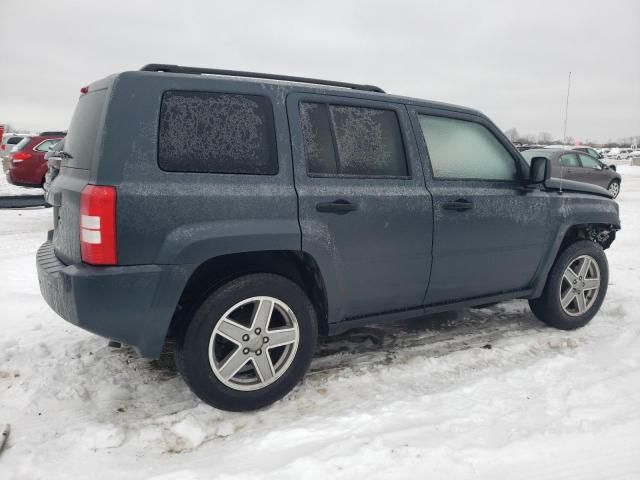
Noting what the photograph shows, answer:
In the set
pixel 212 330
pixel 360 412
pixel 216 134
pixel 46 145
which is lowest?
pixel 360 412

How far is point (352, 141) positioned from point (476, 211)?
3.56ft

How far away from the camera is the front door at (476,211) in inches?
133

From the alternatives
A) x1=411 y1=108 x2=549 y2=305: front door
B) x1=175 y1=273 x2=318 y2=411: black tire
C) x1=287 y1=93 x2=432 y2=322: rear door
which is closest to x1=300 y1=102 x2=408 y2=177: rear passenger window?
x1=287 y1=93 x2=432 y2=322: rear door

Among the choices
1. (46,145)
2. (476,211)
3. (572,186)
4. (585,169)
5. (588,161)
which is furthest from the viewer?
(588,161)

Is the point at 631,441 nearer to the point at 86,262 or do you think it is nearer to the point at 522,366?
the point at 522,366

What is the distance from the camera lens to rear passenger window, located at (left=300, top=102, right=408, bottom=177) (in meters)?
2.94

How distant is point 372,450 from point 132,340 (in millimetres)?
1322

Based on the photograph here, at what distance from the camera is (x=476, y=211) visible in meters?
3.50

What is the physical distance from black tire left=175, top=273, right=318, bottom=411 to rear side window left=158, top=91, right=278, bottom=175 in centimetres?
64

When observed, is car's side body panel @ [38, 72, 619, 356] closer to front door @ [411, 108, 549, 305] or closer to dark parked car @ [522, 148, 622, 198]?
front door @ [411, 108, 549, 305]

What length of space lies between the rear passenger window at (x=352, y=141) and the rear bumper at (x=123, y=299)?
106 cm

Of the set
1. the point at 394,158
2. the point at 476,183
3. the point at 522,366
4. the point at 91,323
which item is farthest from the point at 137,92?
the point at 522,366

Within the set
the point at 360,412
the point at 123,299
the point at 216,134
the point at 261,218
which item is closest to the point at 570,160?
the point at 360,412

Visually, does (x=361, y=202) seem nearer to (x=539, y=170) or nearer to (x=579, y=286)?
(x=539, y=170)
